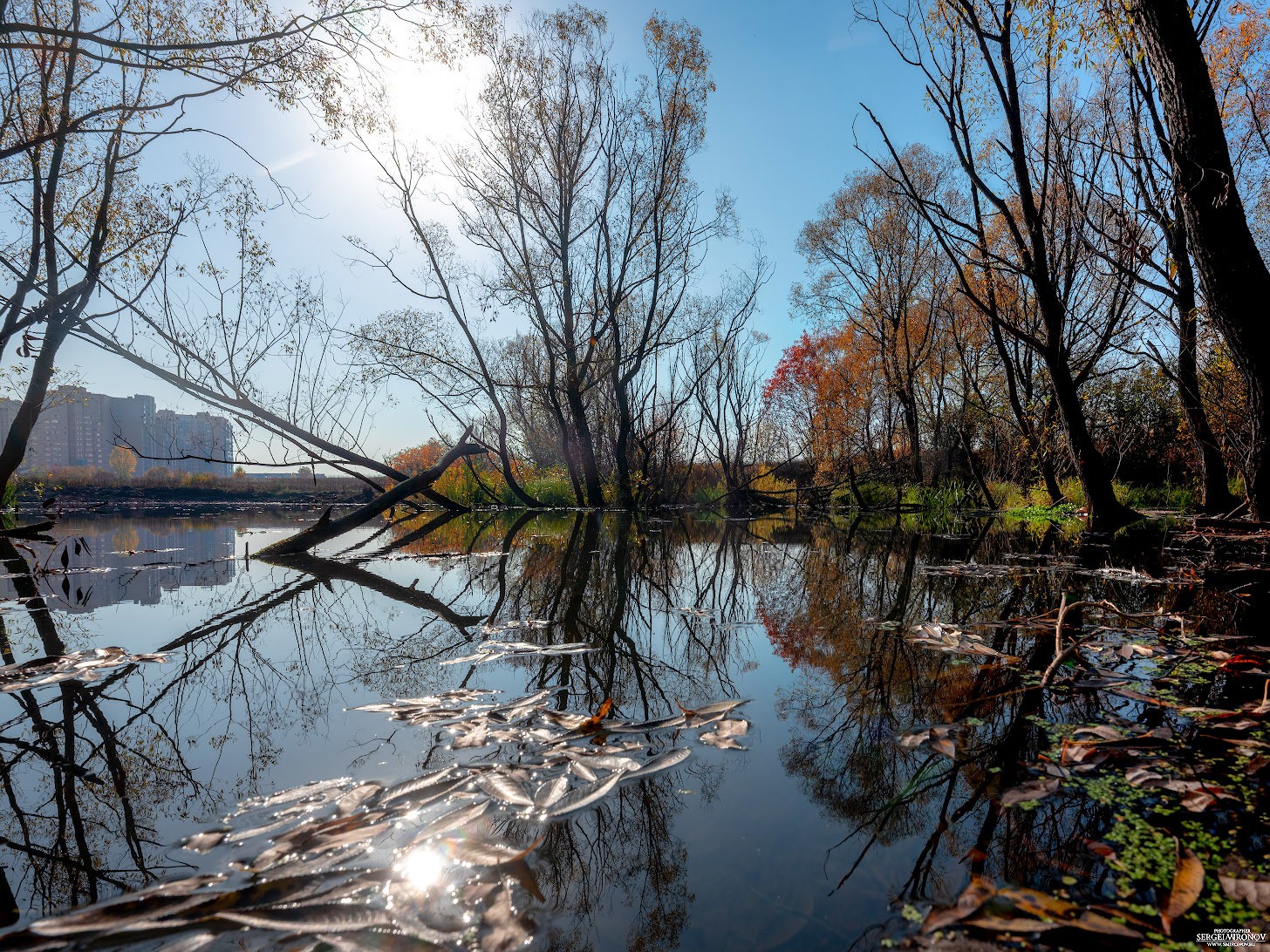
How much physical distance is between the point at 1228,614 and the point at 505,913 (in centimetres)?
367

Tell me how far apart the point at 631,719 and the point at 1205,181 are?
4615 mm

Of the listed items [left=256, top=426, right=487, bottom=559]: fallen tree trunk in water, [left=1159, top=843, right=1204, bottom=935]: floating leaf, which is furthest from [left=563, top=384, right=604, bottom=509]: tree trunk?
[left=1159, top=843, right=1204, bottom=935]: floating leaf

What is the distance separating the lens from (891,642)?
2.65 metres

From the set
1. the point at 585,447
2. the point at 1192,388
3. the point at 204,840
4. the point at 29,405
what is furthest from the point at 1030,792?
the point at 585,447

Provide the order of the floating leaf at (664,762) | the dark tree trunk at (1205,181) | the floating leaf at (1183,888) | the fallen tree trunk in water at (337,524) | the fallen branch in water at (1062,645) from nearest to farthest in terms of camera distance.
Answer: the floating leaf at (1183,888), the floating leaf at (664,762), the fallen branch in water at (1062,645), the dark tree trunk at (1205,181), the fallen tree trunk in water at (337,524)

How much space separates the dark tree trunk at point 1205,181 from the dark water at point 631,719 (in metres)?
1.74

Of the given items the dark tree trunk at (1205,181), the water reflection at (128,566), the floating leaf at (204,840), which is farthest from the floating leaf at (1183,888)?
the water reflection at (128,566)

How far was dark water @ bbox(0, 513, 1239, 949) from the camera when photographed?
110 cm

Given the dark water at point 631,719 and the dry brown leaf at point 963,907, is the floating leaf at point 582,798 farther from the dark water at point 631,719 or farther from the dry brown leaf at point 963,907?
the dry brown leaf at point 963,907

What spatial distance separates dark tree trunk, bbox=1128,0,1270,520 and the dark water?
68.3 inches

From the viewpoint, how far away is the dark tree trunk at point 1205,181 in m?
3.59

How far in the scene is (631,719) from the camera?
6.11ft

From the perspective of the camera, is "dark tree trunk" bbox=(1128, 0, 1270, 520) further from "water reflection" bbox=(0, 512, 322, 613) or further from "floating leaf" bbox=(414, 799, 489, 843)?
"water reflection" bbox=(0, 512, 322, 613)

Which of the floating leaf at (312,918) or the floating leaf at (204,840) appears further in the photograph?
the floating leaf at (204,840)
